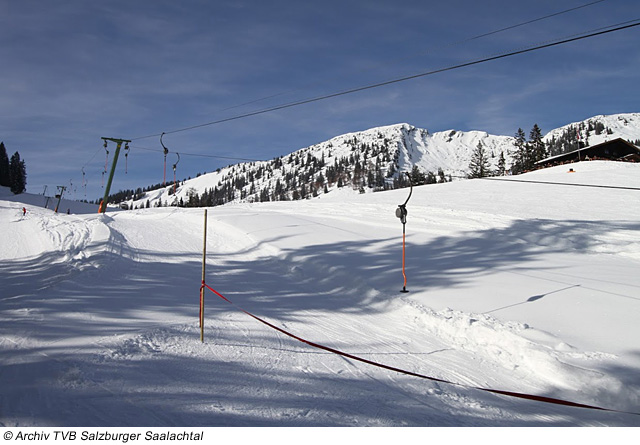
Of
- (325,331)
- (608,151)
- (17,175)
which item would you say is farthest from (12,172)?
(608,151)

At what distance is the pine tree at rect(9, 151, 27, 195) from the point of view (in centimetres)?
9794

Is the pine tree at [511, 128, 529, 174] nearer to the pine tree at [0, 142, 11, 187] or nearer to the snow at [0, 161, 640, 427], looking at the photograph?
the snow at [0, 161, 640, 427]

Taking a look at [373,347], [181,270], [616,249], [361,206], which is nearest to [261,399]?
[373,347]

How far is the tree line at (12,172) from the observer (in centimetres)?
9812

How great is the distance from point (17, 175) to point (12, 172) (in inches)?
76.9

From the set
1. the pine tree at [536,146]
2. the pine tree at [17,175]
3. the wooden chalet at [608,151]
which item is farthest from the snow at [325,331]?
the pine tree at [17,175]

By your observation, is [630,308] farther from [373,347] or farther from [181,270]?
[181,270]

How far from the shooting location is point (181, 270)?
12461 mm

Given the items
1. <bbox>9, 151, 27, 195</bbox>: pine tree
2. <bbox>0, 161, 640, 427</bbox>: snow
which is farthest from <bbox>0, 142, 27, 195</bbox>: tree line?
<bbox>0, 161, 640, 427</bbox>: snow

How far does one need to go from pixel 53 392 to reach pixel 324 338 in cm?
422

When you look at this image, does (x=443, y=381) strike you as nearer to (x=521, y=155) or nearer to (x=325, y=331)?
(x=325, y=331)

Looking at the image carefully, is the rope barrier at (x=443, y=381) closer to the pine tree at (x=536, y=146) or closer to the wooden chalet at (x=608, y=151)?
the wooden chalet at (x=608, y=151)

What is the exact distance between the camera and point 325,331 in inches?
294
